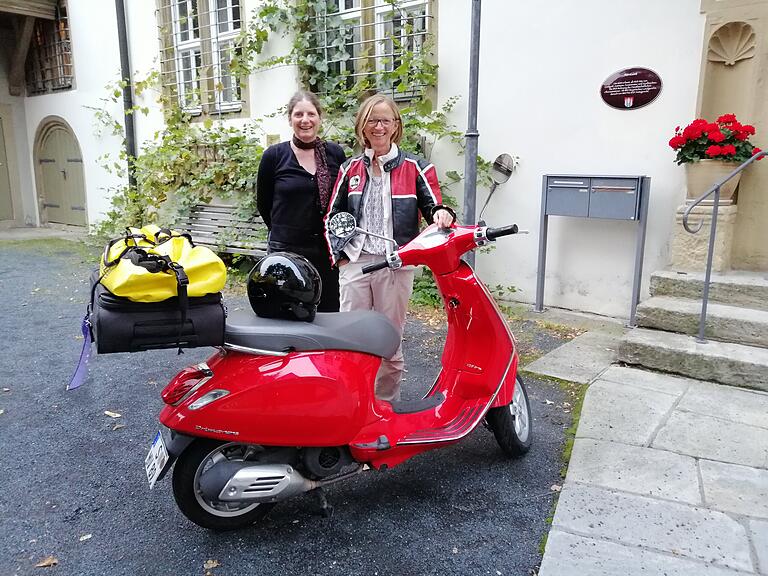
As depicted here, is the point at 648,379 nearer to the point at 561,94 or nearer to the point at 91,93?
the point at 561,94

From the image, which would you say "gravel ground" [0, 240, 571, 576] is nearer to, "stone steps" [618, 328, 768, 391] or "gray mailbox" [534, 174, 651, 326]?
"stone steps" [618, 328, 768, 391]

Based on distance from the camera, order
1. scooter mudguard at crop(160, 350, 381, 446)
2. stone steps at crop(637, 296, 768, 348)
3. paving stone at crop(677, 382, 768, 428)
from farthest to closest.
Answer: stone steps at crop(637, 296, 768, 348), paving stone at crop(677, 382, 768, 428), scooter mudguard at crop(160, 350, 381, 446)

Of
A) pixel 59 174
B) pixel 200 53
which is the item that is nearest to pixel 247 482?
pixel 200 53

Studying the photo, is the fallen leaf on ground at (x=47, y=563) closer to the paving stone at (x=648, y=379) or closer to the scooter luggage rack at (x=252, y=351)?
the scooter luggage rack at (x=252, y=351)

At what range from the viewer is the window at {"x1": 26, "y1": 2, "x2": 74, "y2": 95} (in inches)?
388

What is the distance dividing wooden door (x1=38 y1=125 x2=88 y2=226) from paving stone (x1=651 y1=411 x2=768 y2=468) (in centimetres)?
991

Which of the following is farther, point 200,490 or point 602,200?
point 602,200

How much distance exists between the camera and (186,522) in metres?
2.28

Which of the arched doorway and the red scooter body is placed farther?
the arched doorway

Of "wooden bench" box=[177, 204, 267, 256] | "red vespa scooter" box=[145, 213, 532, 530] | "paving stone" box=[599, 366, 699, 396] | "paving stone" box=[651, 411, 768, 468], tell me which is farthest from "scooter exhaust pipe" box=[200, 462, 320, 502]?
"wooden bench" box=[177, 204, 267, 256]

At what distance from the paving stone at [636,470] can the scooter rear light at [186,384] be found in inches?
62.5

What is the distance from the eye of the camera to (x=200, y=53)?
797cm

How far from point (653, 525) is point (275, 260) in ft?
5.55

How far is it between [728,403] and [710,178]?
1653 millimetres
